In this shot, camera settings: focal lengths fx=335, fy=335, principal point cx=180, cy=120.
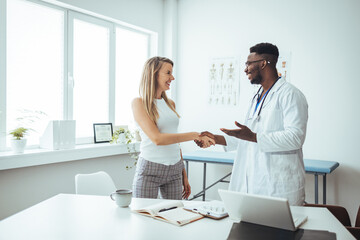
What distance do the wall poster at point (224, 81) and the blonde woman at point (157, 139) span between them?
185 centimetres

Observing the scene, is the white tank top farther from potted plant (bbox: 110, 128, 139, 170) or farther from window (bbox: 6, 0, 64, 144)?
potted plant (bbox: 110, 128, 139, 170)

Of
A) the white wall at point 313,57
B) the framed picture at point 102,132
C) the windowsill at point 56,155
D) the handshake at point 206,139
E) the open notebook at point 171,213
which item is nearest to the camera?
the open notebook at point 171,213

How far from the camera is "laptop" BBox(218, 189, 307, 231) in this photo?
1.23 m

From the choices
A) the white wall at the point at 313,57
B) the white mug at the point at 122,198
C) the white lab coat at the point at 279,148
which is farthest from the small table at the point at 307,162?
the white mug at the point at 122,198

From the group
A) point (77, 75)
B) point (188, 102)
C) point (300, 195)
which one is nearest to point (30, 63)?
point (77, 75)

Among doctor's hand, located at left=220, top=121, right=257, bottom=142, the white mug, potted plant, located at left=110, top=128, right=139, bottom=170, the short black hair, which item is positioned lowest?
the white mug

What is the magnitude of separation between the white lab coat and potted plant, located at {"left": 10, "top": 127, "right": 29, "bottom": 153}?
192 cm

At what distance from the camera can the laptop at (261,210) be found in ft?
4.04

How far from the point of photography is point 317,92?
3.58 metres

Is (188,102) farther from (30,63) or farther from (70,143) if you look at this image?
(30,63)

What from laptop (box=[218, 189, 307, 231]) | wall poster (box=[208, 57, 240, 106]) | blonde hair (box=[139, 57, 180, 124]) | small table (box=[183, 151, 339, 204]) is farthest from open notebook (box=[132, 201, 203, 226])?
wall poster (box=[208, 57, 240, 106])

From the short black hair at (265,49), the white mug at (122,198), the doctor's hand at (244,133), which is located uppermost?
the short black hair at (265,49)

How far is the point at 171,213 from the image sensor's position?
1.56 meters

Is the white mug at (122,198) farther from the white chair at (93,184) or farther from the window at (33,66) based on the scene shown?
the window at (33,66)
